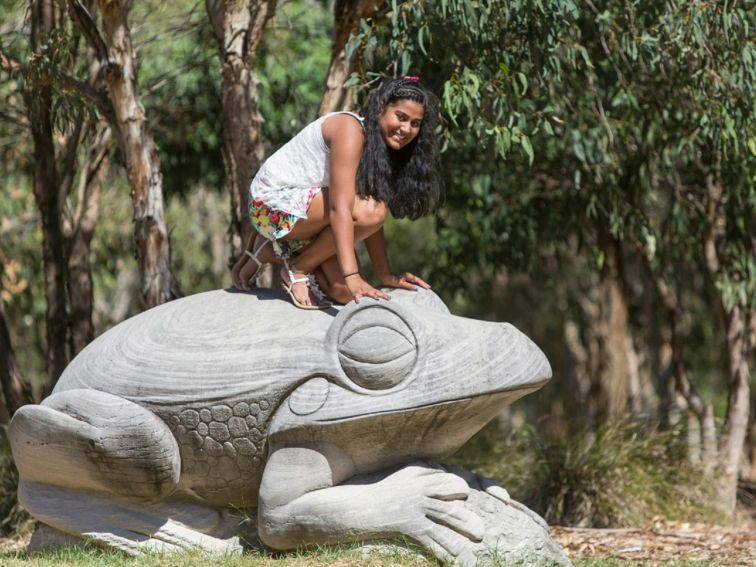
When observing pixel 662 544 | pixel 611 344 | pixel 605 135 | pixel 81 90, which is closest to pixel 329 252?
pixel 81 90

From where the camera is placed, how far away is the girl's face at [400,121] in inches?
217

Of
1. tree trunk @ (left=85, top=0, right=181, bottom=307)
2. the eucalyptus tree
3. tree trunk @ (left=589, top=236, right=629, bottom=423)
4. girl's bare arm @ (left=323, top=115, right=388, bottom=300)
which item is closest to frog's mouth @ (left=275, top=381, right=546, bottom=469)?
girl's bare arm @ (left=323, top=115, right=388, bottom=300)

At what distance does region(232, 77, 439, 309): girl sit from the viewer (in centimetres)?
539

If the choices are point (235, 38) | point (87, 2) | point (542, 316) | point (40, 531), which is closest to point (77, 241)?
point (87, 2)

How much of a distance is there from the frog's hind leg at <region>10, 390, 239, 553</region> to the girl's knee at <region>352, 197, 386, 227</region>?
4.56ft

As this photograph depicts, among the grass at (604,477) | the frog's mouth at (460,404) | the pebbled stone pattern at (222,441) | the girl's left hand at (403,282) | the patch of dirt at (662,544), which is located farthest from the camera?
the grass at (604,477)

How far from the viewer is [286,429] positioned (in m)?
5.16

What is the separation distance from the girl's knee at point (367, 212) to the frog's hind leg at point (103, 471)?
139 centimetres

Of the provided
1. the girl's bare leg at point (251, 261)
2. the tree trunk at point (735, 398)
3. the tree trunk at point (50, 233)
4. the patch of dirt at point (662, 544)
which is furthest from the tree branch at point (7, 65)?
the tree trunk at point (735, 398)

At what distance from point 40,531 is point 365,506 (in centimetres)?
185

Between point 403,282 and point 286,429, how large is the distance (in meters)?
1.13

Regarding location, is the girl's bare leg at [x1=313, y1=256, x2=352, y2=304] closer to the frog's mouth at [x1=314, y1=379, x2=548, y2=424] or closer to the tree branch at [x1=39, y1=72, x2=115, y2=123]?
the frog's mouth at [x1=314, y1=379, x2=548, y2=424]

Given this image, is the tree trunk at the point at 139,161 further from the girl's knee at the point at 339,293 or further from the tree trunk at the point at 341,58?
the girl's knee at the point at 339,293

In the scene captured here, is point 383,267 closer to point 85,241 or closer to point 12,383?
point 12,383
